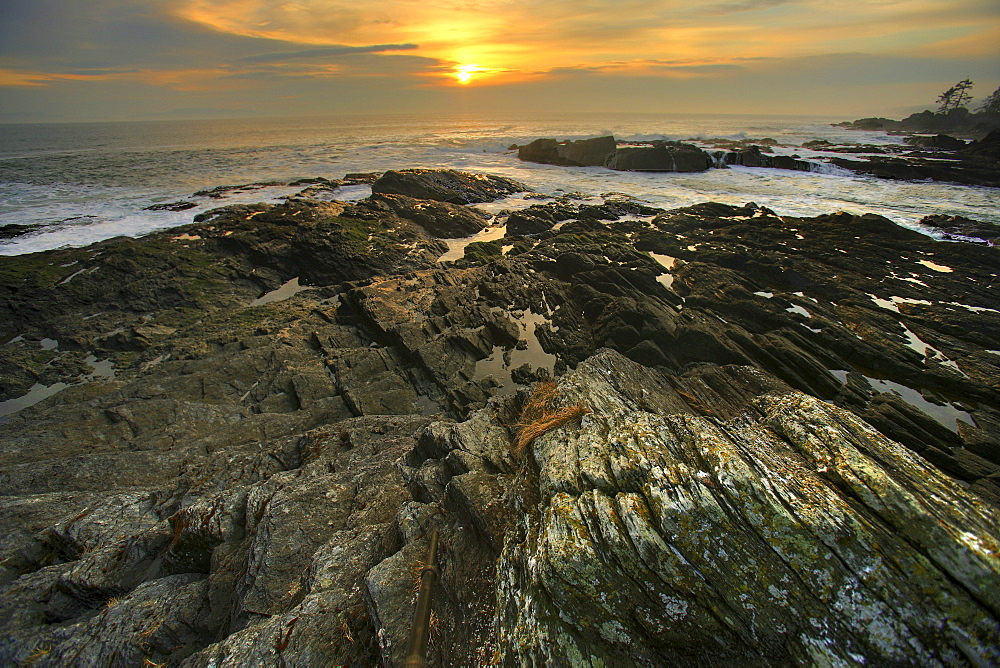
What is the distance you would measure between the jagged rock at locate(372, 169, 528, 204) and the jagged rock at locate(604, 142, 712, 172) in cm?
2374

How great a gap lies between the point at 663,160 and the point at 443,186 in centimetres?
3978

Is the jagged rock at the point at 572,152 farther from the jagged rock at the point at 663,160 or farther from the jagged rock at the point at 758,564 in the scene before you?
the jagged rock at the point at 758,564

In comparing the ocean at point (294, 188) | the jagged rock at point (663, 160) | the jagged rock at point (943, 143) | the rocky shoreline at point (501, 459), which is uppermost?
the jagged rock at point (943, 143)

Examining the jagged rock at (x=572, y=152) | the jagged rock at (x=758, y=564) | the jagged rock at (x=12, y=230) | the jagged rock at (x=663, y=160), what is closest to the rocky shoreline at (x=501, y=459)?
the jagged rock at (x=758, y=564)

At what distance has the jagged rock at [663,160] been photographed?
64750 millimetres

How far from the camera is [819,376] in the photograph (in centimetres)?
1518

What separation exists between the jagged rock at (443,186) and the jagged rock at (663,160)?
23744 mm

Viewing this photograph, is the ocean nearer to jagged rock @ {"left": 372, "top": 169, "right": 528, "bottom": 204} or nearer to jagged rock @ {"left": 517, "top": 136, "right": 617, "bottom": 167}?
jagged rock @ {"left": 517, "top": 136, "right": 617, "bottom": 167}

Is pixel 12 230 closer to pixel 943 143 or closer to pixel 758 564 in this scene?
pixel 758 564

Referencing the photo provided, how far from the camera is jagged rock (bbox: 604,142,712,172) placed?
64.8 m

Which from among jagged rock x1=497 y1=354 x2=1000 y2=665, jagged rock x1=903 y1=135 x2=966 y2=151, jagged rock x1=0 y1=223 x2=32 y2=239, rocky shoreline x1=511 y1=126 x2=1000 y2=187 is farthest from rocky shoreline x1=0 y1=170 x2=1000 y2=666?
jagged rock x1=903 y1=135 x2=966 y2=151

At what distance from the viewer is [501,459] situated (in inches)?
357

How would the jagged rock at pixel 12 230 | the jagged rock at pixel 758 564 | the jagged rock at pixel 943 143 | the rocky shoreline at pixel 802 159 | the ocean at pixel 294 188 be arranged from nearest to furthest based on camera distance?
1. the jagged rock at pixel 758 564
2. the jagged rock at pixel 12 230
3. the ocean at pixel 294 188
4. the rocky shoreline at pixel 802 159
5. the jagged rock at pixel 943 143

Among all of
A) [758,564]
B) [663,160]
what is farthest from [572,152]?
[758,564]
